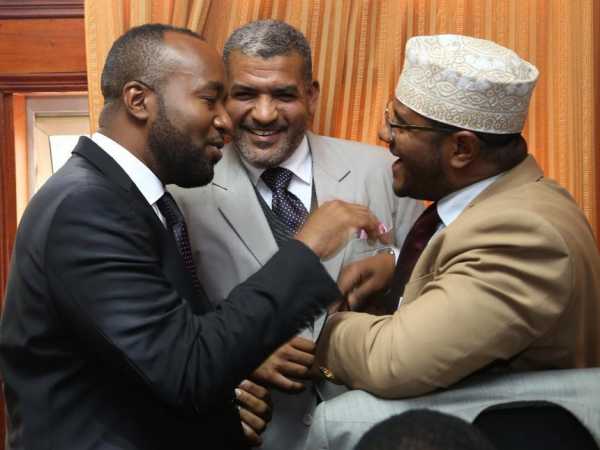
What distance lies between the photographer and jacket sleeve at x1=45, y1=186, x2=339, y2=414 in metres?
1.47

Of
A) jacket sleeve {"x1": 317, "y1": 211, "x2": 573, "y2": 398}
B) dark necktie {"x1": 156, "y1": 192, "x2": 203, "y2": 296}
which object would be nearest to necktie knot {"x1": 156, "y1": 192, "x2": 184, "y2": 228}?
dark necktie {"x1": 156, "y1": 192, "x2": 203, "y2": 296}

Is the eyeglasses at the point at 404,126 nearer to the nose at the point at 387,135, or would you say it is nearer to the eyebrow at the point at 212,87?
the nose at the point at 387,135

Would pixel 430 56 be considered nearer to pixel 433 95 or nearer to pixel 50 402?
pixel 433 95

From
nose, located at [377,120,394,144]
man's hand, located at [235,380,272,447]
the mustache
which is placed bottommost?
man's hand, located at [235,380,272,447]

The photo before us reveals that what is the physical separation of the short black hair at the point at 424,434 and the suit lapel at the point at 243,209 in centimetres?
104

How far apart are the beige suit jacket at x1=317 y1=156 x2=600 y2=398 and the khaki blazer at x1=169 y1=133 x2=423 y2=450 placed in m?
0.61

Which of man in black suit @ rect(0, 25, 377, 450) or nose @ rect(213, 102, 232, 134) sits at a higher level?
nose @ rect(213, 102, 232, 134)

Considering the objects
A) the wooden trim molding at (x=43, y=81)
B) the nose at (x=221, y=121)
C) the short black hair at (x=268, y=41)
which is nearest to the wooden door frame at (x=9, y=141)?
the wooden trim molding at (x=43, y=81)

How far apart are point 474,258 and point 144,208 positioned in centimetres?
54

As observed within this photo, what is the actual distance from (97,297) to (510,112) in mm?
866

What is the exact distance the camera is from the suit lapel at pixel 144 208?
1617mm

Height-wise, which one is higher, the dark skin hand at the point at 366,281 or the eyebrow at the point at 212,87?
the eyebrow at the point at 212,87

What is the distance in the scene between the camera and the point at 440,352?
60.6 inches

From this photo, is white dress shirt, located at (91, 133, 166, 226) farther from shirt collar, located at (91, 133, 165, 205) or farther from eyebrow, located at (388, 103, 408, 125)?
eyebrow, located at (388, 103, 408, 125)
